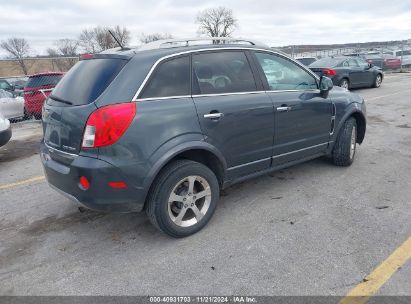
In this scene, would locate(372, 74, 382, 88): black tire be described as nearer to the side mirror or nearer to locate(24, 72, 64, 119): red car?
the side mirror

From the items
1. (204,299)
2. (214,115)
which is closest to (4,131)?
(214,115)

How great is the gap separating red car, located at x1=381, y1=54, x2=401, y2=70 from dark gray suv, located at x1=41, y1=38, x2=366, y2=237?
24139 mm

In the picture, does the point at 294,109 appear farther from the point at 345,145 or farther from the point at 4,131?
the point at 4,131

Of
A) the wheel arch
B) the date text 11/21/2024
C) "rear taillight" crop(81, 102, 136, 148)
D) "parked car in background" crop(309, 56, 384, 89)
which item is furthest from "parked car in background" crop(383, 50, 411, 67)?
the date text 11/21/2024

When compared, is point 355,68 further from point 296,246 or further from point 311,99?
point 296,246

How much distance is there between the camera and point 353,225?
11.1 feet

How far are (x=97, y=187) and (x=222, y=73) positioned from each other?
165 centimetres

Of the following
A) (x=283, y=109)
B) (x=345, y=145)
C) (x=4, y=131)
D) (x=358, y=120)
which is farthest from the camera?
(x=4, y=131)

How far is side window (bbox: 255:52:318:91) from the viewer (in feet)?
12.7

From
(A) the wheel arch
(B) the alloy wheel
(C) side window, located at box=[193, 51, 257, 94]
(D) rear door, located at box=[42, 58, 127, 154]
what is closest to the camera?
(D) rear door, located at box=[42, 58, 127, 154]

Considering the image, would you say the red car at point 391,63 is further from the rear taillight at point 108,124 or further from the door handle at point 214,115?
the rear taillight at point 108,124

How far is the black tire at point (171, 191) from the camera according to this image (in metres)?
3.01

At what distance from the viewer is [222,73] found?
348 cm

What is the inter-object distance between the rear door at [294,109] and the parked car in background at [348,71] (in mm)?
9496
